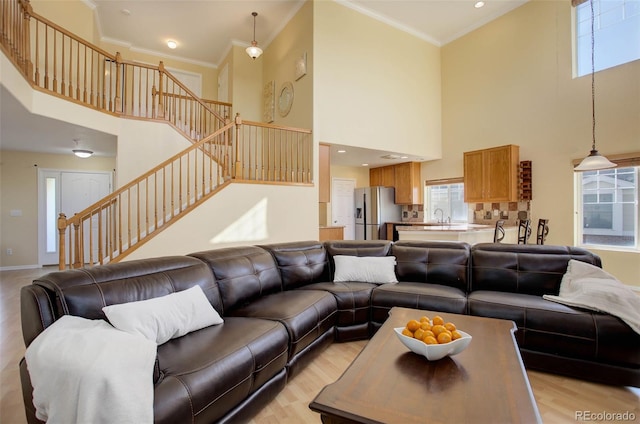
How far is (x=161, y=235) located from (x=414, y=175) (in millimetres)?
5699

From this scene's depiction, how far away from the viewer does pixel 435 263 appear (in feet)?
10.2

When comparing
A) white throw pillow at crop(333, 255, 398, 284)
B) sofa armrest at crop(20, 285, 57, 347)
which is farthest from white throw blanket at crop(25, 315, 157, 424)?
white throw pillow at crop(333, 255, 398, 284)

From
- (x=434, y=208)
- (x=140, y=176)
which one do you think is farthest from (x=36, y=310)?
(x=434, y=208)

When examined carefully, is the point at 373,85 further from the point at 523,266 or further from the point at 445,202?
the point at 523,266

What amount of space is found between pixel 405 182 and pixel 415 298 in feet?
17.3

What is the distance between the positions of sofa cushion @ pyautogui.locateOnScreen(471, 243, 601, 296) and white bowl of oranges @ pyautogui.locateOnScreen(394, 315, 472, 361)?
156 centimetres

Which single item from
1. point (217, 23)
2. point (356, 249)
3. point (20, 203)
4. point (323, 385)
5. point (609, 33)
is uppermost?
point (217, 23)

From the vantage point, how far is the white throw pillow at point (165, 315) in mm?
1590

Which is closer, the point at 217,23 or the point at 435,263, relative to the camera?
the point at 435,263

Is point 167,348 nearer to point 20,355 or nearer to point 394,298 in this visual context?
point 394,298

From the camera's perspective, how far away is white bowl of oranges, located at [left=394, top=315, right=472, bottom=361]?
4.80 feet

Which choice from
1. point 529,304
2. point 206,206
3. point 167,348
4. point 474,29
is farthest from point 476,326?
point 474,29

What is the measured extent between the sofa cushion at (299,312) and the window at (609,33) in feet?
18.7

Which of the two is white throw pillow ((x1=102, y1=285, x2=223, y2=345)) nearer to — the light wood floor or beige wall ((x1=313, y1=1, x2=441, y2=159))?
the light wood floor
